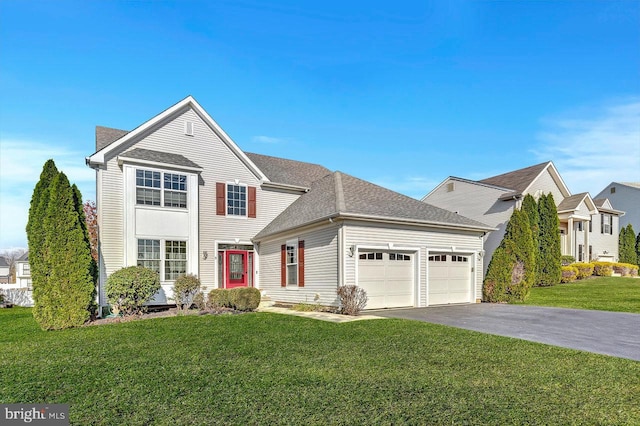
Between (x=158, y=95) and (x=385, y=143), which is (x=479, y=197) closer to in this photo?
(x=385, y=143)

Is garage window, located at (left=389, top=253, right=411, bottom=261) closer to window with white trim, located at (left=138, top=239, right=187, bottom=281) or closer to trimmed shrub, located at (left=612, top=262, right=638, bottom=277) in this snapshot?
window with white trim, located at (left=138, top=239, right=187, bottom=281)

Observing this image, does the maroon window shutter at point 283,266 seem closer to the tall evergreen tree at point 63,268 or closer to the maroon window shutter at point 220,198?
the maroon window shutter at point 220,198

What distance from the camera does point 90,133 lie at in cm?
1733

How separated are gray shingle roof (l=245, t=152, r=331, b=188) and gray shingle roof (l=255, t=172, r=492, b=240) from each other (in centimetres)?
219

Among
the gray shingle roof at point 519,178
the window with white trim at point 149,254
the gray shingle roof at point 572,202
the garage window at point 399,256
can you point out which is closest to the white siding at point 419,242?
the garage window at point 399,256

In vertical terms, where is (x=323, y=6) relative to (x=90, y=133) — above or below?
above

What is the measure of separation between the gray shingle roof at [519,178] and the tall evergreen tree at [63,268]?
23275 millimetres

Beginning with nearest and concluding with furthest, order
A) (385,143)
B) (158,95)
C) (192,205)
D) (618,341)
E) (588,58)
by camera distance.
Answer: (618,341) < (588,58) < (192,205) < (158,95) < (385,143)

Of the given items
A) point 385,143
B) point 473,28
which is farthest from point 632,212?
point 473,28

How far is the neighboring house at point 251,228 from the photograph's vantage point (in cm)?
1323

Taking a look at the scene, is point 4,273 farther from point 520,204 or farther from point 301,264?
point 520,204

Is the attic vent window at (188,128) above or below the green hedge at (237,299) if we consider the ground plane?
above

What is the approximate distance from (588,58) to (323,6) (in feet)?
30.6

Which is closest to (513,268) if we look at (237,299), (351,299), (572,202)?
(351,299)
